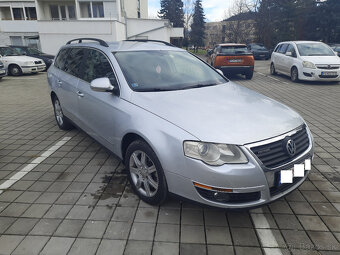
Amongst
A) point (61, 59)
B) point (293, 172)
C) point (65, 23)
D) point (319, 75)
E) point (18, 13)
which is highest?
point (18, 13)

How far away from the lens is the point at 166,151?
2.44 m

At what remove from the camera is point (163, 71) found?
3551mm

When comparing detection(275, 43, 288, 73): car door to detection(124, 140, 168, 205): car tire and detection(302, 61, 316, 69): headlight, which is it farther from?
detection(124, 140, 168, 205): car tire

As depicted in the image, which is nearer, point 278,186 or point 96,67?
point 278,186

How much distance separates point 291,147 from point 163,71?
74.7 inches

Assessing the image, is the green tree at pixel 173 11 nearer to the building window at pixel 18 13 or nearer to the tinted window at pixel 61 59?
the building window at pixel 18 13

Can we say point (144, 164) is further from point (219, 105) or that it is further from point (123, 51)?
point (123, 51)

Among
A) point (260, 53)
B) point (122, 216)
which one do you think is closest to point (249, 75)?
point (122, 216)

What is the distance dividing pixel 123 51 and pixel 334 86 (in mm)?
9832

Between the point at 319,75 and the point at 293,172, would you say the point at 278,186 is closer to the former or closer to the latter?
the point at 293,172

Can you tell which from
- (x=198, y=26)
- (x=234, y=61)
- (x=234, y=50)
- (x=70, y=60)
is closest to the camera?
(x=70, y=60)

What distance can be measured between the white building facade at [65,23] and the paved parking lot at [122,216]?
20.9 m

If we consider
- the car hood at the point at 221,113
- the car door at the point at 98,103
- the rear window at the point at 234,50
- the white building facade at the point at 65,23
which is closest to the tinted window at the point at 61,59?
the car door at the point at 98,103

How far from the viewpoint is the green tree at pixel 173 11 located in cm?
6184
